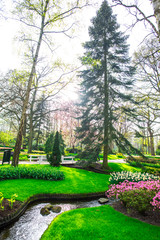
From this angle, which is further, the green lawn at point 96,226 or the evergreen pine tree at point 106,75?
the evergreen pine tree at point 106,75

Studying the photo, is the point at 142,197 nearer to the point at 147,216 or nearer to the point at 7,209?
the point at 147,216

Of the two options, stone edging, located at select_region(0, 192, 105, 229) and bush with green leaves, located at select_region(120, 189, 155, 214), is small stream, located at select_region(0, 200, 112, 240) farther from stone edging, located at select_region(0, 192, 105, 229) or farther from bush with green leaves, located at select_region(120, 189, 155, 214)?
bush with green leaves, located at select_region(120, 189, 155, 214)

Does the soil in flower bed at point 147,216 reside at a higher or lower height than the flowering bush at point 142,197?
lower

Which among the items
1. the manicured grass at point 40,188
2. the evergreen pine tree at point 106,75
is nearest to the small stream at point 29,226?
the manicured grass at point 40,188

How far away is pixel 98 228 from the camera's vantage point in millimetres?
3158

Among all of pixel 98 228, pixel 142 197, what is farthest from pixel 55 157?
pixel 98 228

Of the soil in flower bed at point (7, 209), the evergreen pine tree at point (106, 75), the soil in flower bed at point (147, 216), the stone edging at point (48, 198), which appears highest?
the evergreen pine tree at point (106, 75)

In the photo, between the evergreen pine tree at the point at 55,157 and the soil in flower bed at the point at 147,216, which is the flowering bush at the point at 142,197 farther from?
the evergreen pine tree at the point at 55,157

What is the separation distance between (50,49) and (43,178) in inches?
354

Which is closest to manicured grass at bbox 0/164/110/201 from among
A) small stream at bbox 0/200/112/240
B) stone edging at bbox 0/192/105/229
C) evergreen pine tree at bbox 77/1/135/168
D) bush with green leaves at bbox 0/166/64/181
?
stone edging at bbox 0/192/105/229

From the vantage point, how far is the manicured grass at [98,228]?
9.35 feet

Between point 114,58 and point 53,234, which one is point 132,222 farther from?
point 114,58

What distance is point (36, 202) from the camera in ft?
17.1

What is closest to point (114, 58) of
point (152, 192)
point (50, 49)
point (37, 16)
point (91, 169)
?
point (50, 49)
